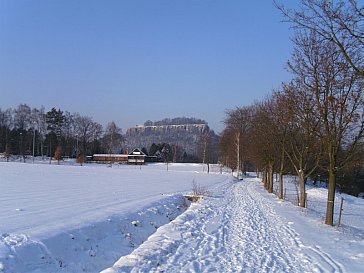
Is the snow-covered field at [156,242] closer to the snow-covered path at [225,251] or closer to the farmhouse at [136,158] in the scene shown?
the snow-covered path at [225,251]

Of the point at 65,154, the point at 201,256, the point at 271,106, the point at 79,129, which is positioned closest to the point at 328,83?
the point at 201,256

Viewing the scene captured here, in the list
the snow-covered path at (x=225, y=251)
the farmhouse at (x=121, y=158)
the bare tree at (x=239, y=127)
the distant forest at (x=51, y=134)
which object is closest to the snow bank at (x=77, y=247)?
the snow-covered path at (x=225, y=251)

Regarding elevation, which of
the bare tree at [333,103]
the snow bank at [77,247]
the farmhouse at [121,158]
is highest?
the bare tree at [333,103]

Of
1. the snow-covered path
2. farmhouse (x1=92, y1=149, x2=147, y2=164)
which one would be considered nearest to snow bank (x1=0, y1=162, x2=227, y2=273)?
the snow-covered path

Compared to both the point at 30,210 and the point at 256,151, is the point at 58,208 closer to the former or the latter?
the point at 30,210

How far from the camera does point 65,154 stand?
11694cm

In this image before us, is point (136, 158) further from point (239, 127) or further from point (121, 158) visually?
point (239, 127)

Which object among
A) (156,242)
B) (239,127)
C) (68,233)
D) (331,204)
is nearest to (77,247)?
(68,233)

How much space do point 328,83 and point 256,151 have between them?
1144 inches

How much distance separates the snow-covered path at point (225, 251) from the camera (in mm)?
8086

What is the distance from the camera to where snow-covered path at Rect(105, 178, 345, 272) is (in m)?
8.09

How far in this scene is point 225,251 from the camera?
9641 mm

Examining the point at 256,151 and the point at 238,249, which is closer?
the point at 238,249

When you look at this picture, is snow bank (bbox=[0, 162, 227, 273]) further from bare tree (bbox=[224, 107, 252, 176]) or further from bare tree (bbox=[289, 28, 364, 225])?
bare tree (bbox=[224, 107, 252, 176])
